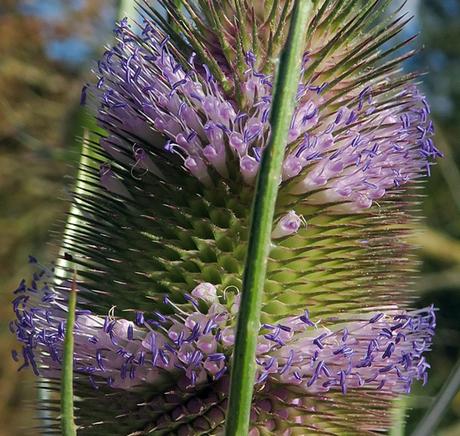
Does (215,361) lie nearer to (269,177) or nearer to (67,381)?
(67,381)

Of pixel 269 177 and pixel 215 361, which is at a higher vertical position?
pixel 269 177

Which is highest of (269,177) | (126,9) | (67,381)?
(126,9)

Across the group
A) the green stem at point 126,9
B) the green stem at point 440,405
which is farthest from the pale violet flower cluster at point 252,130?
the green stem at point 126,9

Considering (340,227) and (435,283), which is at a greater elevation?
(435,283)

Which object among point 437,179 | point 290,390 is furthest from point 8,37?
point 290,390

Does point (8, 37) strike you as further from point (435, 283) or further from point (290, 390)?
point (290, 390)

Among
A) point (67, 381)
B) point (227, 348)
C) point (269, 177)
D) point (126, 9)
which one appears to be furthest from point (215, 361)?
point (126, 9)

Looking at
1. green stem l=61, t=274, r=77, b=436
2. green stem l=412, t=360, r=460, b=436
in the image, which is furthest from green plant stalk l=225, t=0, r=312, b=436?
green stem l=412, t=360, r=460, b=436
